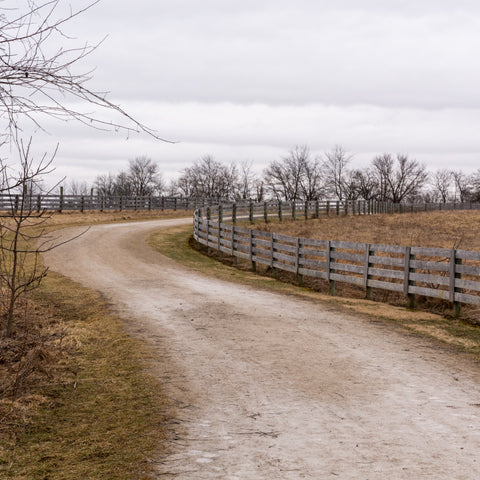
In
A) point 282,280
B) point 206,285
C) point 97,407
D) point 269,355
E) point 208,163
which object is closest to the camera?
point 97,407

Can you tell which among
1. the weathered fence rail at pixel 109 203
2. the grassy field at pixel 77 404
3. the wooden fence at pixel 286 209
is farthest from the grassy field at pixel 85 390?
the weathered fence rail at pixel 109 203

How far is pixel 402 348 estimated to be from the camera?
27.8 feet

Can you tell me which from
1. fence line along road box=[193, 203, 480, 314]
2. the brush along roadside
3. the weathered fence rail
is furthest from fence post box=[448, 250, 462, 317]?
the weathered fence rail

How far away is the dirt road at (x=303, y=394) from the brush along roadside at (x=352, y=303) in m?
0.63

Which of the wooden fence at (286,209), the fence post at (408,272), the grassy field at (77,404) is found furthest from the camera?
the wooden fence at (286,209)

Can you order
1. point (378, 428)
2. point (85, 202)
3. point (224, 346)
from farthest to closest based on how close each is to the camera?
point (85, 202) < point (224, 346) < point (378, 428)

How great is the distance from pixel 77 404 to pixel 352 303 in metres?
8.12

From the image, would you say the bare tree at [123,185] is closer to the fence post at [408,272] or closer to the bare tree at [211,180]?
the bare tree at [211,180]

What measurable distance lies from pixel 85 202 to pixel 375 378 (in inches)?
1512

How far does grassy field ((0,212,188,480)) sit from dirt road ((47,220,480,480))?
32cm

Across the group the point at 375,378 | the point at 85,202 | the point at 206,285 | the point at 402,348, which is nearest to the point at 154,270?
the point at 206,285

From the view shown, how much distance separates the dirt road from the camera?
14.3ft

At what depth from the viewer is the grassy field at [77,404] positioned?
452cm

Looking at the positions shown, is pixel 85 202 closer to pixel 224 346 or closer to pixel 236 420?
pixel 224 346
